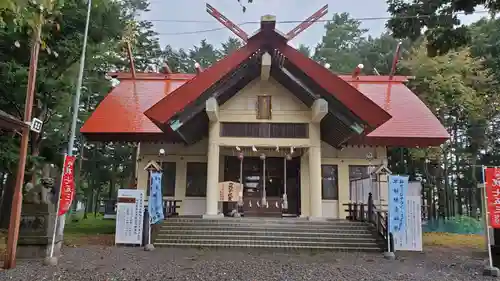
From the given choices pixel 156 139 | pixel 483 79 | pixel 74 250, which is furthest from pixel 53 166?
pixel 483 79

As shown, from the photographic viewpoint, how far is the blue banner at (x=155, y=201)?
30.3 feet

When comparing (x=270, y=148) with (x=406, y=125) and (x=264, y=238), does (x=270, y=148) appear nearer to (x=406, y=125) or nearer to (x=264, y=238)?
(x=264, y=238)

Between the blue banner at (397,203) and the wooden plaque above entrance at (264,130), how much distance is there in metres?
3.32

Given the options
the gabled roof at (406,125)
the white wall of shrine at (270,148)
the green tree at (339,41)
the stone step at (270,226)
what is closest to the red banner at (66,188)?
the stone step at (270,226)

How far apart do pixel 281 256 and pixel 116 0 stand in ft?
31.3

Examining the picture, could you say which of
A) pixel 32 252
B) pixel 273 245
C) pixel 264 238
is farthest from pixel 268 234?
pixel 32 252

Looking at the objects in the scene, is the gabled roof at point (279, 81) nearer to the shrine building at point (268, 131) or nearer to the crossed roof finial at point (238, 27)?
the shrine building at point (268, 131)

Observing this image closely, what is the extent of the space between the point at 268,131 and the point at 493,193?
6.14 metres

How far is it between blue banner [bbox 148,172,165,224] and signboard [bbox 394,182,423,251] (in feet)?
18.8

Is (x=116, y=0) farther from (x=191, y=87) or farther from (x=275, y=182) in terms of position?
(x=275, y=182)

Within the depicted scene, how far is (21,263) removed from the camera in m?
6.60

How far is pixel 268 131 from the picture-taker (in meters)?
11.3

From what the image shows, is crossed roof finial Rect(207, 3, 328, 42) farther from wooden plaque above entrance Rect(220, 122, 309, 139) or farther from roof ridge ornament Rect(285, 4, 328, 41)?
wooden plaque above entrance Rect(220, 122, 309, 139)

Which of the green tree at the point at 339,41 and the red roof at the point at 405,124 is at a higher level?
the green tree at the point at 339,41
